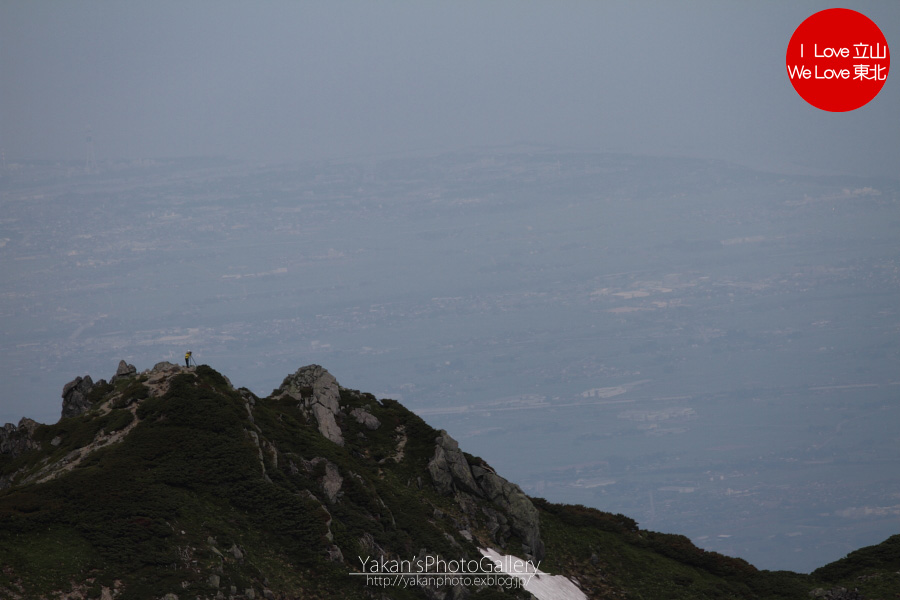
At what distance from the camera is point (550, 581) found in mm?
64438

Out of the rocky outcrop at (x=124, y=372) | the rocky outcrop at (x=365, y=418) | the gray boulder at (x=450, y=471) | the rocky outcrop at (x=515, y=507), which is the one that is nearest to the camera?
the rocky outcrop at (x=515, y=507)

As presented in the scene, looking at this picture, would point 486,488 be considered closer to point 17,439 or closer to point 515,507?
point 515,507

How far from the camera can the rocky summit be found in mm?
50188

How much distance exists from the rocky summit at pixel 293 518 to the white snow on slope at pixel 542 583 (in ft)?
0.51

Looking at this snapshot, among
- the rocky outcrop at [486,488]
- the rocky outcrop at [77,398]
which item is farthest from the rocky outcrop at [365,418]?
the rocky outcrop at [77,398]

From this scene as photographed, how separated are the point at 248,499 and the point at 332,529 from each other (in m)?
5.17

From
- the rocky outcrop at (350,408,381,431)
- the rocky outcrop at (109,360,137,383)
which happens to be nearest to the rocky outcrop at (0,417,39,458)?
the rocky outcrop at (109,360,137,383)

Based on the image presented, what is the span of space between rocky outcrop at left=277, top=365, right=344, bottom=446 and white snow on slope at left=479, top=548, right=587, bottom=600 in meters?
14.0

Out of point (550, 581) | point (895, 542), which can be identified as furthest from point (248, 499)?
point (895, 542)

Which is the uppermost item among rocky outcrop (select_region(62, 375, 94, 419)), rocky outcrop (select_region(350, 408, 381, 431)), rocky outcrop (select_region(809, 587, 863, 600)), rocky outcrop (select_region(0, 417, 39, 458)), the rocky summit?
rocky outcrop (select_region(62, 375, 94, 419))

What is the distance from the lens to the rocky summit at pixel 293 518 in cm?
5019

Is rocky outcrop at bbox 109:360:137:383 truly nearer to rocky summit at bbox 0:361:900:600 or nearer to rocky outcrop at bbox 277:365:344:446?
rocky summit at bbox 0:361:900:600

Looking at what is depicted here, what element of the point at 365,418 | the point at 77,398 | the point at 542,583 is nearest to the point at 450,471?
the point at 365,418

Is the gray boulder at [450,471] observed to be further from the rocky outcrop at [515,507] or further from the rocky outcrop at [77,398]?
the rocky outcrop at [77,398]
